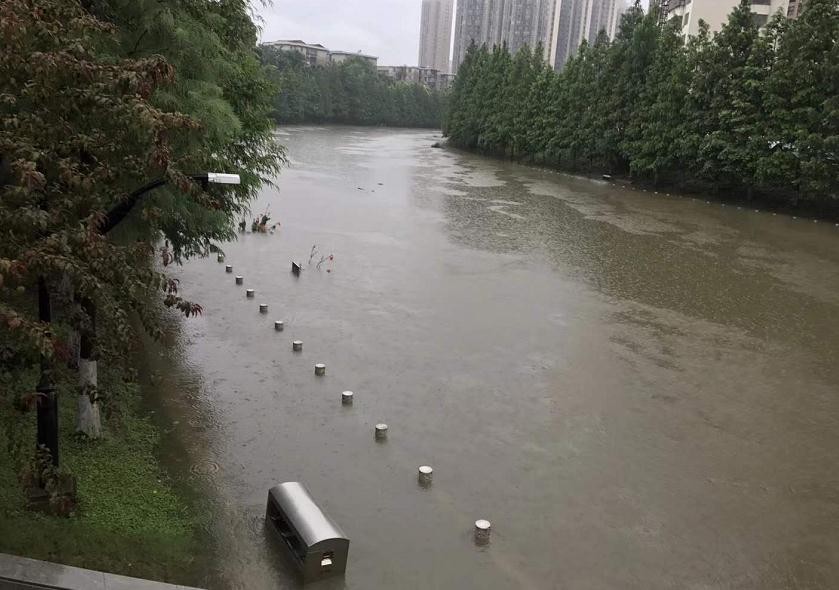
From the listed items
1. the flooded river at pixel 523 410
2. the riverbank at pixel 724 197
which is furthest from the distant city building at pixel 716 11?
the flooded river at pixel 523 410

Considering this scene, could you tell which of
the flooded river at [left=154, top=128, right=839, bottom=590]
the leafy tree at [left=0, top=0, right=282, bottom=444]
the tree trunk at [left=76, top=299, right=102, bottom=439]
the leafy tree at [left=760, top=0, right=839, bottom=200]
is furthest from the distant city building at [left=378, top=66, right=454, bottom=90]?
the leafy tree at [left=0, top=0, right=282, bottom=444]

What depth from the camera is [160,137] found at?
13.9 ft

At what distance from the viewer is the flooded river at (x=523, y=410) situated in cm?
548

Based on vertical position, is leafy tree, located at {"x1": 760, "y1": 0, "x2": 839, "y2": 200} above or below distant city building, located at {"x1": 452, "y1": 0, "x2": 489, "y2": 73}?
below

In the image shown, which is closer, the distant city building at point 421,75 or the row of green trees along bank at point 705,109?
the row of green trees along bank at point 705,109

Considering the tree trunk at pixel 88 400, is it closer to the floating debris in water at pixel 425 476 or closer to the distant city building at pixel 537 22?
the floating debris in water at pixel 425 476

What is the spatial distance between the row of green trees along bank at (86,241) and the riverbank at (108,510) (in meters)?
0.01

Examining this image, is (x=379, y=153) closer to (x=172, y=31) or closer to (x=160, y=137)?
(x=172, y=31)

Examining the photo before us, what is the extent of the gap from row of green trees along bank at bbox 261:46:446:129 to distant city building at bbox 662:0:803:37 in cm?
3042

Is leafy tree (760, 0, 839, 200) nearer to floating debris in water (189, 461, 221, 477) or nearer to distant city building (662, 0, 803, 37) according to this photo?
distant city building (662, 0, 803, 37)

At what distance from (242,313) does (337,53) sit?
113 m

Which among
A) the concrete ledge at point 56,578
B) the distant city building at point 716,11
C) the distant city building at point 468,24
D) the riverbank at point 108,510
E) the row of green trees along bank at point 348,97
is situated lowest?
the riverbank at point 108,510

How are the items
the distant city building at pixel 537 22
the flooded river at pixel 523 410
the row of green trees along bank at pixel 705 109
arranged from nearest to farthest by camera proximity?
the flooded river at pixel 523 410, the row of green trees along bank at pixel 705 109, the distant city building at pixel 537 22

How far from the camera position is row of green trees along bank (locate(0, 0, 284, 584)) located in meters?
3.92
